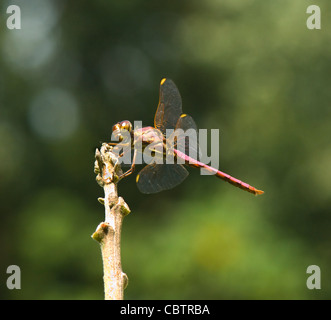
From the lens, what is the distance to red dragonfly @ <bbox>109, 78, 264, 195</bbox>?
2.50 m

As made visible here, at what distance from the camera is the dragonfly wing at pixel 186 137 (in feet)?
9.09

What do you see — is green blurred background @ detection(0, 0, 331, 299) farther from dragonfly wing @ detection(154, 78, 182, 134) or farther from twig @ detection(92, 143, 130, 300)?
twig @ detection(92, 143, 130, 300)

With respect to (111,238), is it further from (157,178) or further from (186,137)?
(186,137)

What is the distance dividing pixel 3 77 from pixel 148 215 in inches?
140

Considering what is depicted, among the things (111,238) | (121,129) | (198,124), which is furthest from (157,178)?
(198,124)

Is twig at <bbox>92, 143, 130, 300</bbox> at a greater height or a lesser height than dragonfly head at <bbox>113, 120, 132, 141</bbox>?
lesser

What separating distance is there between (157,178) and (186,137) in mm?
350

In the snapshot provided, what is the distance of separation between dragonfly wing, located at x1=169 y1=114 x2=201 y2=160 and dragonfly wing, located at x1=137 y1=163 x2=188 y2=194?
19 centimetres

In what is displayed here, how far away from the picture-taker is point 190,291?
6.00 metres

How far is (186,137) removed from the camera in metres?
2.81

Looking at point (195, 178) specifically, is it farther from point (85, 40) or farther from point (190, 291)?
point (85, 40)
